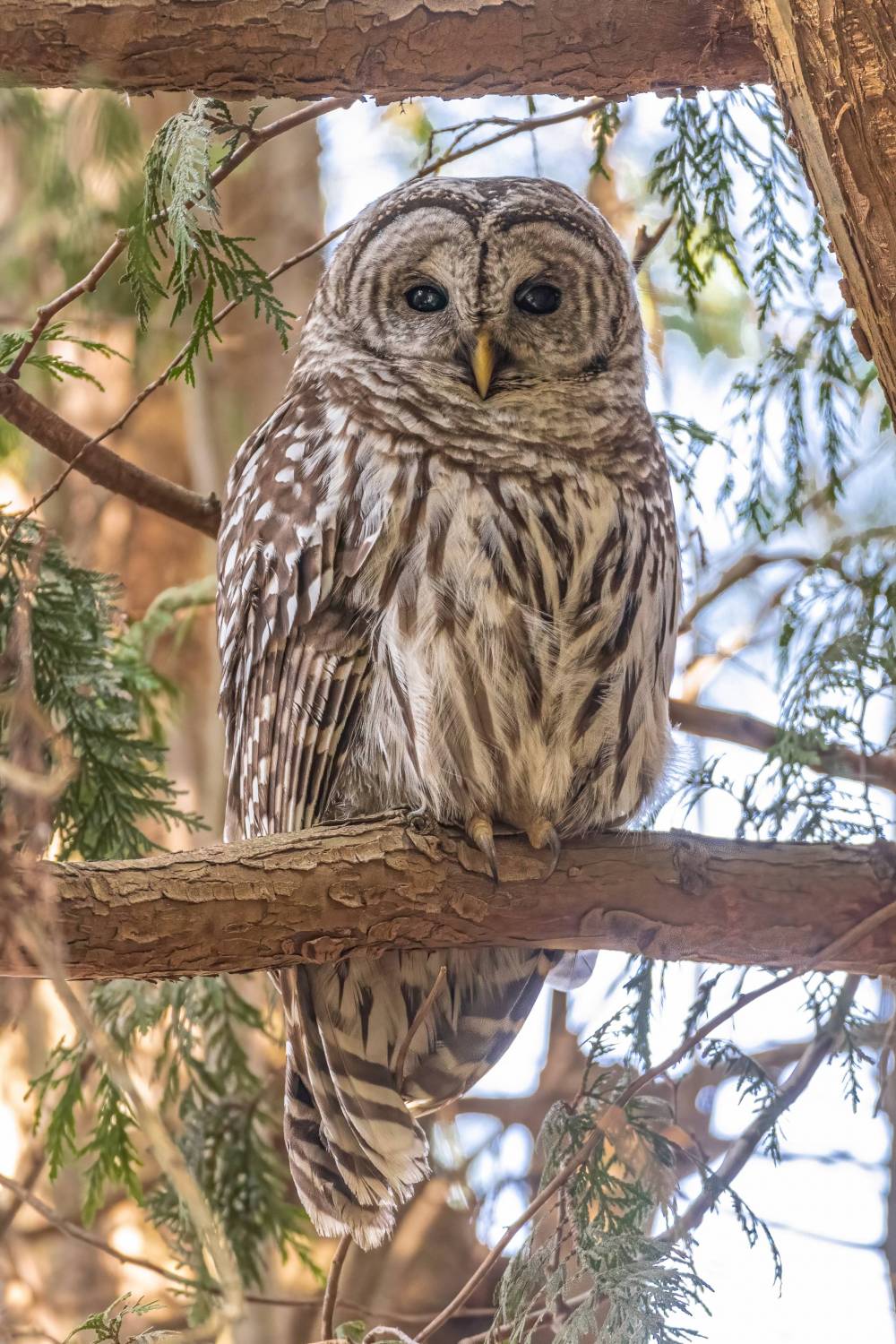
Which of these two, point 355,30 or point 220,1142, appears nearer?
point 355,30

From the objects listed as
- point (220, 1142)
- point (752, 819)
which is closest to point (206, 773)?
point (220, 1142)

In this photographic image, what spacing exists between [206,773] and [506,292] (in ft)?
8.87

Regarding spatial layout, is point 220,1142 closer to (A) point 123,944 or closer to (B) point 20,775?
(A) point 123,944

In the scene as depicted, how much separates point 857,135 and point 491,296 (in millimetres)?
1287

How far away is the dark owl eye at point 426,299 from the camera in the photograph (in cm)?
335

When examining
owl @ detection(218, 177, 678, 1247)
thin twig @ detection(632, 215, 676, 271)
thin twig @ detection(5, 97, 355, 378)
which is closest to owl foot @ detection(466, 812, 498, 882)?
owl @ detection(218, 177, 678, 1247)

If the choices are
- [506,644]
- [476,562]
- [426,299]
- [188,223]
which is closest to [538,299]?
[426,299]

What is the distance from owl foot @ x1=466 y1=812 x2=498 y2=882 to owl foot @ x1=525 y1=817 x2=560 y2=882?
8 cm

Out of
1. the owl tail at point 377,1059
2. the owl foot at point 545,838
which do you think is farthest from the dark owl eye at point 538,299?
the owl tail at point 377,1059

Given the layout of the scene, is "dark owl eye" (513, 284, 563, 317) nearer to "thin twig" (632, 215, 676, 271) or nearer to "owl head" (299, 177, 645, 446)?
"owl head" (299, 177, 645, 446)

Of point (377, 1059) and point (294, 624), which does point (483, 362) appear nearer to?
point (294, 624)

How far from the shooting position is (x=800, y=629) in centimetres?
343

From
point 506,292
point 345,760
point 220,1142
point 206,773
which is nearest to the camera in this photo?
point 345,760

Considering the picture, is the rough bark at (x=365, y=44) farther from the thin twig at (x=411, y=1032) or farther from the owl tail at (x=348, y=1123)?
the owl tail at (x=348, y=1123)
